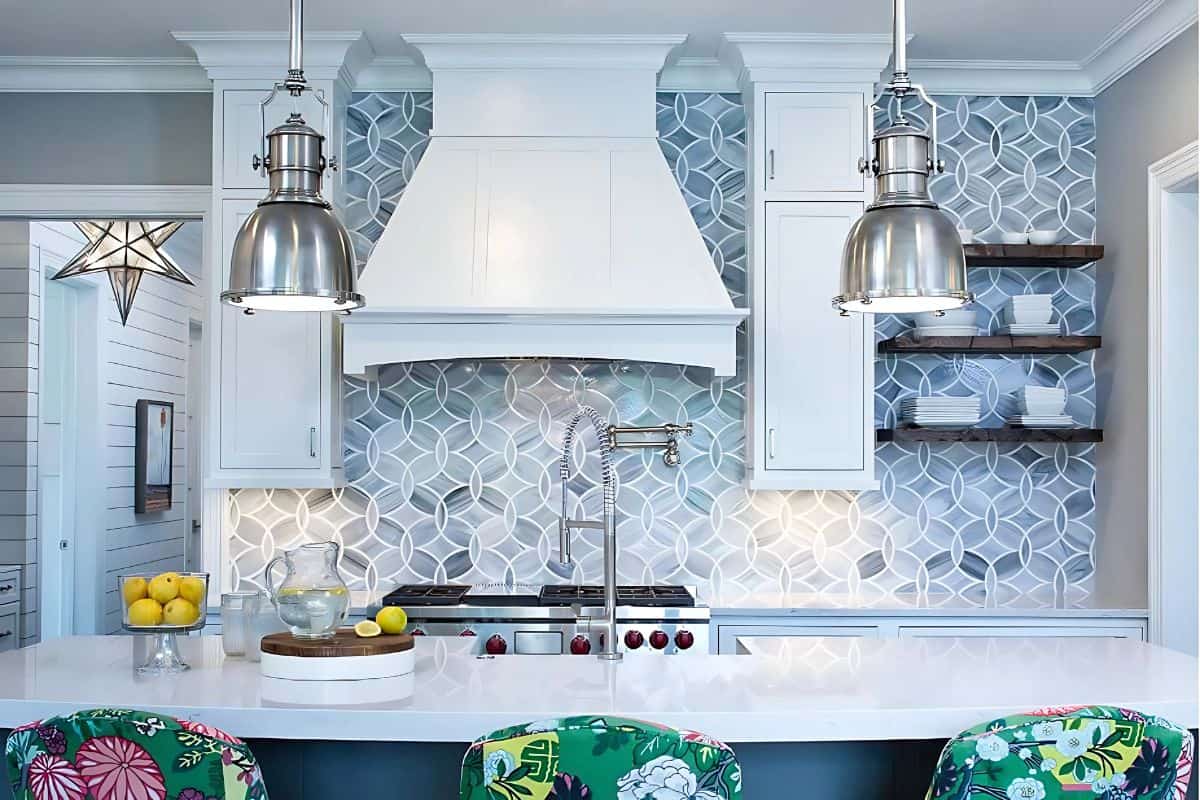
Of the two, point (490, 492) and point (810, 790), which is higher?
point (490, 492)

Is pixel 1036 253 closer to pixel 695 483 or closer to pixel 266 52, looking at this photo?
pixel 695 483

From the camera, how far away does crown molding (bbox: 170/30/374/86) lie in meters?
4.06

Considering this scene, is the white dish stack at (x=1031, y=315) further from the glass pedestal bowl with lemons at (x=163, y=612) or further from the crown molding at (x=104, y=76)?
the crown molding at (x=104, y=76)

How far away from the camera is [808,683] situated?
2355 millimetres

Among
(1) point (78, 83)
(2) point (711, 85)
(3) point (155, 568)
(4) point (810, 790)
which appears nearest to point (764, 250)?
(2) point (711, 85)

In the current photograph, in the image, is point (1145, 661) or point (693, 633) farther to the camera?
point (693, 633)

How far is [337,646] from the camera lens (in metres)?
2.38

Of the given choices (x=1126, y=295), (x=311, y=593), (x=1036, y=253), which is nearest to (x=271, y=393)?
(x=311, y=593)

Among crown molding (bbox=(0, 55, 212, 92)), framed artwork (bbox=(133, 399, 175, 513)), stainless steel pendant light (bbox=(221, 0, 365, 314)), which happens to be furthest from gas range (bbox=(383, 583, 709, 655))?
framed artwork (bbox=(133, 399, 175, 513))

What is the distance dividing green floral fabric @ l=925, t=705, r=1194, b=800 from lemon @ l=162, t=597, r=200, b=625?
1.59 metres

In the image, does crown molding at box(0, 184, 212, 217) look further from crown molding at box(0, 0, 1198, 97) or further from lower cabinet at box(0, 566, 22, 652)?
lower cabinet at box(0, 566, 22, 652)

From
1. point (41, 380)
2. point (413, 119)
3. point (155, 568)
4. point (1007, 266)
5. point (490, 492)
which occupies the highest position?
point (413, 119)

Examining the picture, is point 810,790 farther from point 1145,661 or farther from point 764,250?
point 764,250

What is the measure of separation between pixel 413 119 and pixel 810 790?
309 centimetres
